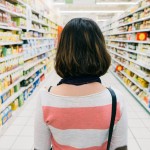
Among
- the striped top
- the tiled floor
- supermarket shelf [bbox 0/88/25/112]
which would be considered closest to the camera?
the striped top

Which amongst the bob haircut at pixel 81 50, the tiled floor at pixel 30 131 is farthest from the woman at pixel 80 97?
the tiled floor at pixel 30 131

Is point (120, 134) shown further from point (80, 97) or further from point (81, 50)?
point (81, 50)

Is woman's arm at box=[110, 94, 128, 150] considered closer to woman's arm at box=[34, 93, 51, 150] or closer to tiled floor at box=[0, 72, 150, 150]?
woman's arm at box=[34, 93, 51, 150]

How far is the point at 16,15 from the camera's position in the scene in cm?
420

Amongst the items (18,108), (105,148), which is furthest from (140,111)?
(105,148)

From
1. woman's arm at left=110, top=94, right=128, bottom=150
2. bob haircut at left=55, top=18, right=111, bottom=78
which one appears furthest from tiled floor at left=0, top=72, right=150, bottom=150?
bob haircut at left=55, top=18, right=111, bottom=78

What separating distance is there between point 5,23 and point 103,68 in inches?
A: 116

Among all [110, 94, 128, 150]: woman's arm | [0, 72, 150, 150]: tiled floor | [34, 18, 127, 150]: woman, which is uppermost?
[34, 18, 127, 150]: woman

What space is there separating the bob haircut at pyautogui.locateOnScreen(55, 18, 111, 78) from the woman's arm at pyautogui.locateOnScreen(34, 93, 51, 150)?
0.74 feet

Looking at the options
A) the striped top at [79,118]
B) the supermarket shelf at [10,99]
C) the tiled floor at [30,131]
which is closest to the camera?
the striped top at [79,118]

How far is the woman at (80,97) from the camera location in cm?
94

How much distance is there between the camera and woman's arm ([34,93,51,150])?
0.99 m

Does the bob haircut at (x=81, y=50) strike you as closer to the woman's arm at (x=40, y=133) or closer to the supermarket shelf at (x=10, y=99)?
the woman's arm at (x=40, y=133)

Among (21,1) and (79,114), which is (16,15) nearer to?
(21,1)
